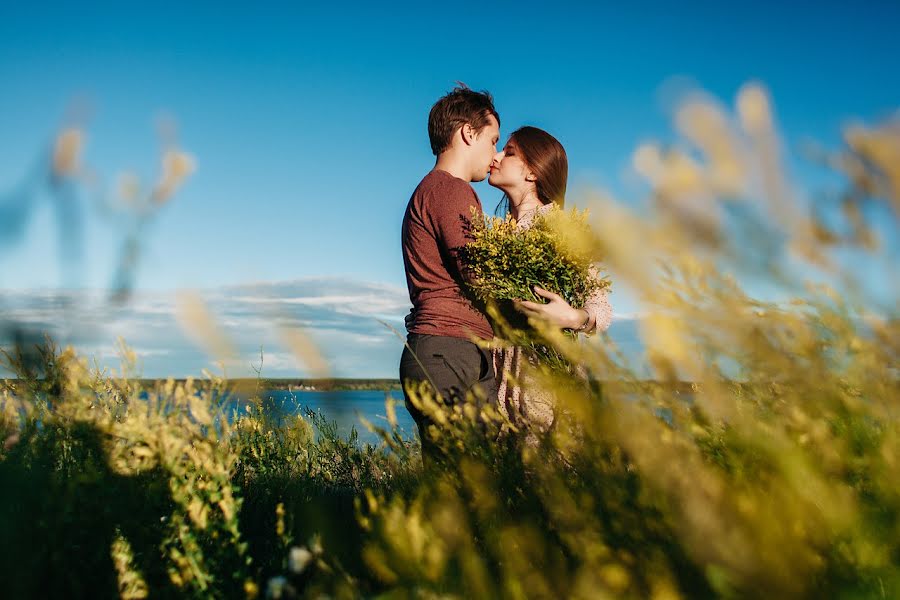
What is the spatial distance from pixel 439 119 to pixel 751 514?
9.12 feet

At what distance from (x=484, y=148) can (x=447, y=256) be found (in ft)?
2.27

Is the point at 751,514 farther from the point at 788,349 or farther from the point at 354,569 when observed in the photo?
the point at 354,569

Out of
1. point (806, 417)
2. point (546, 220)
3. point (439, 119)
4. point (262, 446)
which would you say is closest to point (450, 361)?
point (546, 220)

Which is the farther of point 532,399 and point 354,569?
point 532,399

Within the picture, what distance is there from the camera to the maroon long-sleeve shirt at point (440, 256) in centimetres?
294

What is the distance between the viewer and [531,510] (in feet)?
5.86

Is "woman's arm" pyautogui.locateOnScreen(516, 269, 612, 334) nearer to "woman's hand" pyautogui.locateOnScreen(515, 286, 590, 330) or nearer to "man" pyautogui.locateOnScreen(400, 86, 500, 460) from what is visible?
"woman's hand" pyautogui.locateOnScreen(515, 286, 590, 330)

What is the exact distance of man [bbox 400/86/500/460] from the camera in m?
2.89

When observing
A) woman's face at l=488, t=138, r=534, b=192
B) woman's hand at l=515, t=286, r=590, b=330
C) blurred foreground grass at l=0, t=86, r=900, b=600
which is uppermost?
woman's face at l=488, t=138, r=534, b=192

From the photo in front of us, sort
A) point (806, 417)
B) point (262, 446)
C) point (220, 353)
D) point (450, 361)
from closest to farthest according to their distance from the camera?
1. point (806, 417)
2. point (220, 353)
3. point (450, 361)
4. point (262, 446)

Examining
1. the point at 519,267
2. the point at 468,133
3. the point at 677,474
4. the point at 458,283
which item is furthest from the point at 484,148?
the point at 677,474

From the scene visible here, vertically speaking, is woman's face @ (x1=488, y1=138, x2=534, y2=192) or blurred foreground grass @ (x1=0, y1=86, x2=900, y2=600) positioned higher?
woman's face @ (x1=488, y1=138, x2=534, y2=192)

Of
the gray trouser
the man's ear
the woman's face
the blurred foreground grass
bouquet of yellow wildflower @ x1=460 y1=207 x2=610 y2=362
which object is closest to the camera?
the blurred foreground grass

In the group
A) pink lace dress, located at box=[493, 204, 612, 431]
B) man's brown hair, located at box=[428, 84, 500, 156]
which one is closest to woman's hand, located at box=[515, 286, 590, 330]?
pink lace dress, located at box=[493, 204, 612, 431]
